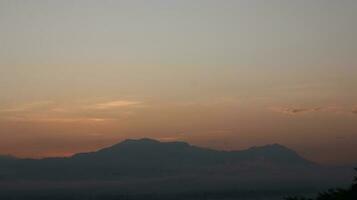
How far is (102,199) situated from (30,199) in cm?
1959

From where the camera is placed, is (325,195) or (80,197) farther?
(80,197)

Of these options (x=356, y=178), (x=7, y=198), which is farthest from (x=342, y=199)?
(x=7, y=198)

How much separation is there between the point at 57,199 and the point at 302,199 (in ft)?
513

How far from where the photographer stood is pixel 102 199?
187m

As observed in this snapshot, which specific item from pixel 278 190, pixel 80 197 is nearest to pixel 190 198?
pixel 278 190

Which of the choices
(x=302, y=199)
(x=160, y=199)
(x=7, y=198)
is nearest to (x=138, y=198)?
(x=160, y=199)

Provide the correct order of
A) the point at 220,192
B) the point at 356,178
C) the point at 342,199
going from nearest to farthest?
the point at 342,199 → the point at 356,178 → the point at 220,192

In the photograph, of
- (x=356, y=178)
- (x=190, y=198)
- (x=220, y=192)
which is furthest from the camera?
(x=220, y=192)

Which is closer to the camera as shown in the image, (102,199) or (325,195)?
(325,195)

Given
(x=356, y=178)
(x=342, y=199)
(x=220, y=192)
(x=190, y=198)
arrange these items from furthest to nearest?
(x=220, y=192), (x=190, y=198), (x=356, y=178), (x=342, y=199)

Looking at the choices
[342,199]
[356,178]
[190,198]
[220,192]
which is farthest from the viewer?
[220,192]

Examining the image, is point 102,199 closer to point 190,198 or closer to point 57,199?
point 57,199

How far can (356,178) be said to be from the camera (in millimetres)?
33375

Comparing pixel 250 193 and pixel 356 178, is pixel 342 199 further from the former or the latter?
pixel 250 193
